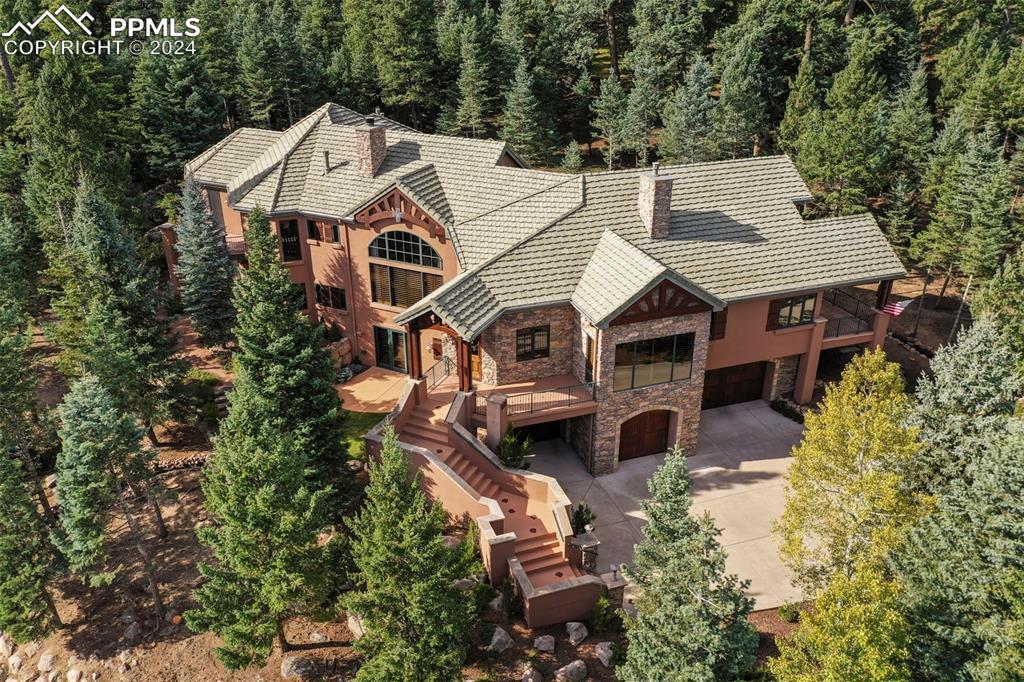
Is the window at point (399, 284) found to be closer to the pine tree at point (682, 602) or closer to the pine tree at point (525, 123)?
the pine tree at point (682, 602)

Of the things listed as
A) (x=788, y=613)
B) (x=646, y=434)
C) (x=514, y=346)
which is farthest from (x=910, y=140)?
(x=788, y=613)

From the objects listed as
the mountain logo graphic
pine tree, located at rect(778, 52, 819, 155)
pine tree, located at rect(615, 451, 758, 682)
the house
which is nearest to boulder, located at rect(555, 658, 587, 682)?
the house

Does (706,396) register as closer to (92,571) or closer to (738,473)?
(738,473)

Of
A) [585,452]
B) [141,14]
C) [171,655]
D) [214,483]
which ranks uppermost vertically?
[141,14]

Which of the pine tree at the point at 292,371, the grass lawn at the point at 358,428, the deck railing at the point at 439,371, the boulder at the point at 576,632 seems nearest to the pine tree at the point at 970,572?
the boulder at the point at 576,632

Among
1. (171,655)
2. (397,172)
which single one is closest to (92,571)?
(171,655)
